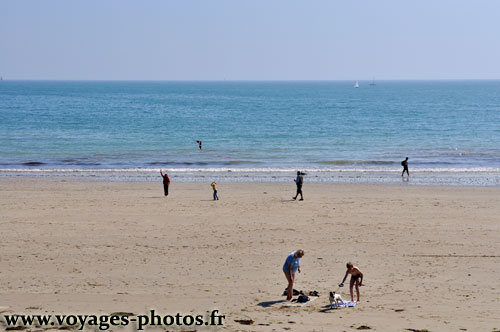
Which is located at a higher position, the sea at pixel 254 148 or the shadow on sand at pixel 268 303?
the sea at pixel 254 148

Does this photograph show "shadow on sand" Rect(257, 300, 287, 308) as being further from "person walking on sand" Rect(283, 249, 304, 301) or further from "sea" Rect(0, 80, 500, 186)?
"sea" Rect(0, 80, 500, 186)

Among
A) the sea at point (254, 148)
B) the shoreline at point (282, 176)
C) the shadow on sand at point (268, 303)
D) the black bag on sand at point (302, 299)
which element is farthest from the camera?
the sea at point (254, 148)

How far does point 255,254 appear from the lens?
16.7m

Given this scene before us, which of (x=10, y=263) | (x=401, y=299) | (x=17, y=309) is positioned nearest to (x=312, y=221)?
(x=401, y=299)

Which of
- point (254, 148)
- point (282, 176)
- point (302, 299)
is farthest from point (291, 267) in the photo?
point (254, 148)

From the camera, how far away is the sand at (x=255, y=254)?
12.0m

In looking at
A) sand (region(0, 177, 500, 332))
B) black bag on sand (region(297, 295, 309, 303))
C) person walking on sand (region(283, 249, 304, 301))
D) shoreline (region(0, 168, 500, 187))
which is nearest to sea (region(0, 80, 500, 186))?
shoreline (region(0, 168, 500, 187))

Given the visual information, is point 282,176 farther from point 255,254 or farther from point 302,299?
point 302,299

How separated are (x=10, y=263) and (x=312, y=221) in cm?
1013

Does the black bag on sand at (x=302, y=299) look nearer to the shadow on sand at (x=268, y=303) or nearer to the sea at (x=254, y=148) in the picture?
the shadow on sand at (x=268, y=303)

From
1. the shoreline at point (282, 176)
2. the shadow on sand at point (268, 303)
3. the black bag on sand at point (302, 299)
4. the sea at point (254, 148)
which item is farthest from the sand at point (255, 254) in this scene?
the sea at point (254, 148)

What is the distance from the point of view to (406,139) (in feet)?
182

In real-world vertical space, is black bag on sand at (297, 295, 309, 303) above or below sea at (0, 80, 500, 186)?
below

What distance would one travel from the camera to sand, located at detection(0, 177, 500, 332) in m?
12.0
